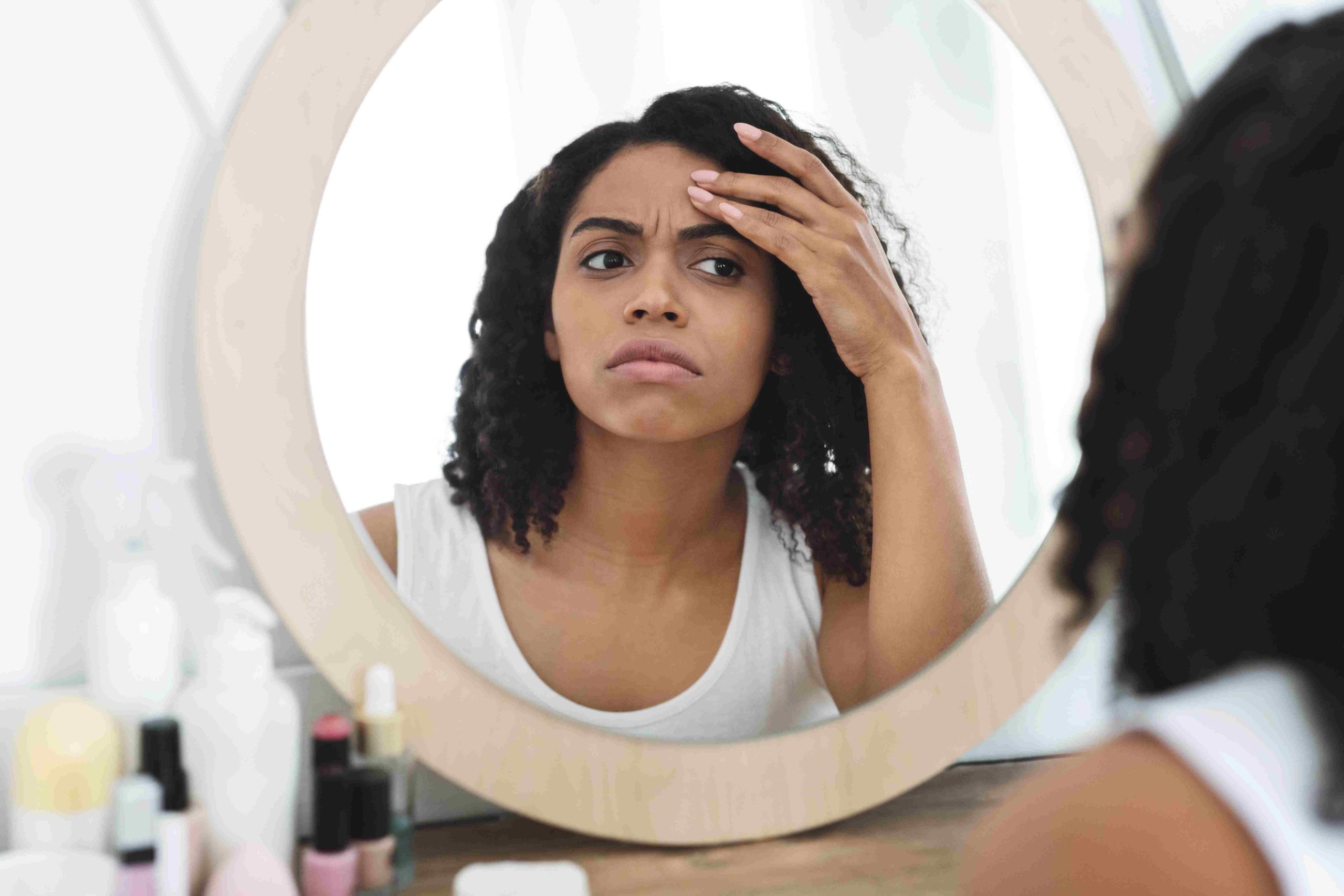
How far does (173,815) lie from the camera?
1.77 ft

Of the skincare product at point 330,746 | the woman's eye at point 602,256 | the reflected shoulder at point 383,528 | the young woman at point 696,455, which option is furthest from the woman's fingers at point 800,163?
the skincare product at point 330,746

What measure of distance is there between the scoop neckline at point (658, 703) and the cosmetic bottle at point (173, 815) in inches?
7.4

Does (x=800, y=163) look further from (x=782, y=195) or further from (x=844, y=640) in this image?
(x=844, y=640)

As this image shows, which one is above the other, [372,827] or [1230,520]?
[1230,520]

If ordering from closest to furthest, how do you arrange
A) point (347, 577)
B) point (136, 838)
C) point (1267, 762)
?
point (1267, 762) → point (136, 838) → point (347, 577)

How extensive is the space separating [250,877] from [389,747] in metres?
0.10

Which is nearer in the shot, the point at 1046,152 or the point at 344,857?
the point at 344,857

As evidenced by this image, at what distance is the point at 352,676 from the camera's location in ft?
2.10

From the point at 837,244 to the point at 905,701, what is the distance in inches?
12.0

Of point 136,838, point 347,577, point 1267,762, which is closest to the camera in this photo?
point 1267,762

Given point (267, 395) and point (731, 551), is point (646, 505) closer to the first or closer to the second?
point (731, 551)

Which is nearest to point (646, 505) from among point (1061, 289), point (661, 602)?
point (661, 602)

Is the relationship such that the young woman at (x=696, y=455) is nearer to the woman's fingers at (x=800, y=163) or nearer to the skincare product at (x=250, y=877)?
the woman's fingers at (x=800, y=163)

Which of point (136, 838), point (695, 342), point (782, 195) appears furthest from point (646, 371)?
point (136, 838)
